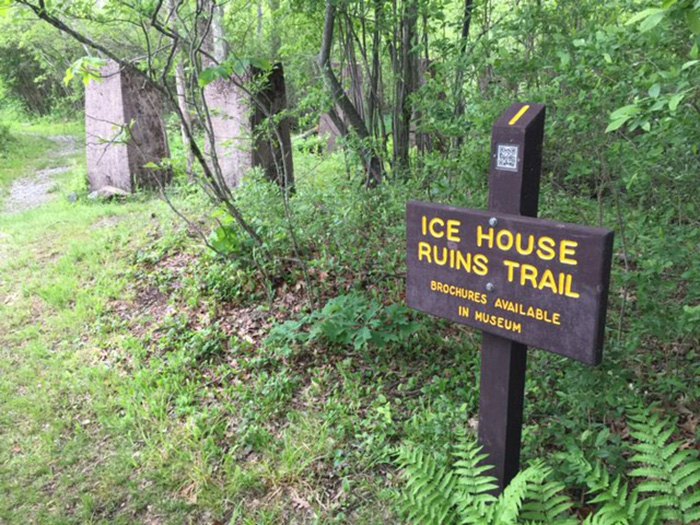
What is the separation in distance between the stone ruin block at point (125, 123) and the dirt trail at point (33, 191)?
1230 mm

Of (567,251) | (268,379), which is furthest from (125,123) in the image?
(567,251)

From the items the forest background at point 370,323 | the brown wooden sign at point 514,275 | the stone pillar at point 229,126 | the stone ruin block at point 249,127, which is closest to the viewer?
the brown wooden sign at point 514,275

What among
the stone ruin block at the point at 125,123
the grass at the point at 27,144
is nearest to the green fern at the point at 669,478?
the stone ruin block at the point at 125,123

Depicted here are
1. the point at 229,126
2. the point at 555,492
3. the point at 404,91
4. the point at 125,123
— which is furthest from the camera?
the point at 125,123

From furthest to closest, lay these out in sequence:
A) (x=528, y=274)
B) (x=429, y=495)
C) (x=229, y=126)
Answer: (x=229, y=126) < (x=429, y=495) < (x=528, y=274)

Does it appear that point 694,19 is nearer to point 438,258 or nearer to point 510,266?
point 510,266

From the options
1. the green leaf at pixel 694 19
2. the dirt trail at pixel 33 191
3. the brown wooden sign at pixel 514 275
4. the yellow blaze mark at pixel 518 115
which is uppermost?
the green leaf at pixel 694 19

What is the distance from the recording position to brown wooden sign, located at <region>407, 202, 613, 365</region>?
1.91 m

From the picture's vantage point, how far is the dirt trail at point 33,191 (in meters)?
9.43

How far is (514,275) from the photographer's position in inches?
83.0

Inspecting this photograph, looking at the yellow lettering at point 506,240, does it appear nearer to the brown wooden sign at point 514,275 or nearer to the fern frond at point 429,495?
the brown wooden sign at point 514,275

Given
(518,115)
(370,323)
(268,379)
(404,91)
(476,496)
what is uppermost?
(404,91)

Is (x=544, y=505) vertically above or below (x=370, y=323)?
below

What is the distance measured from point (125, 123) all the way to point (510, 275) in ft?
24.9
